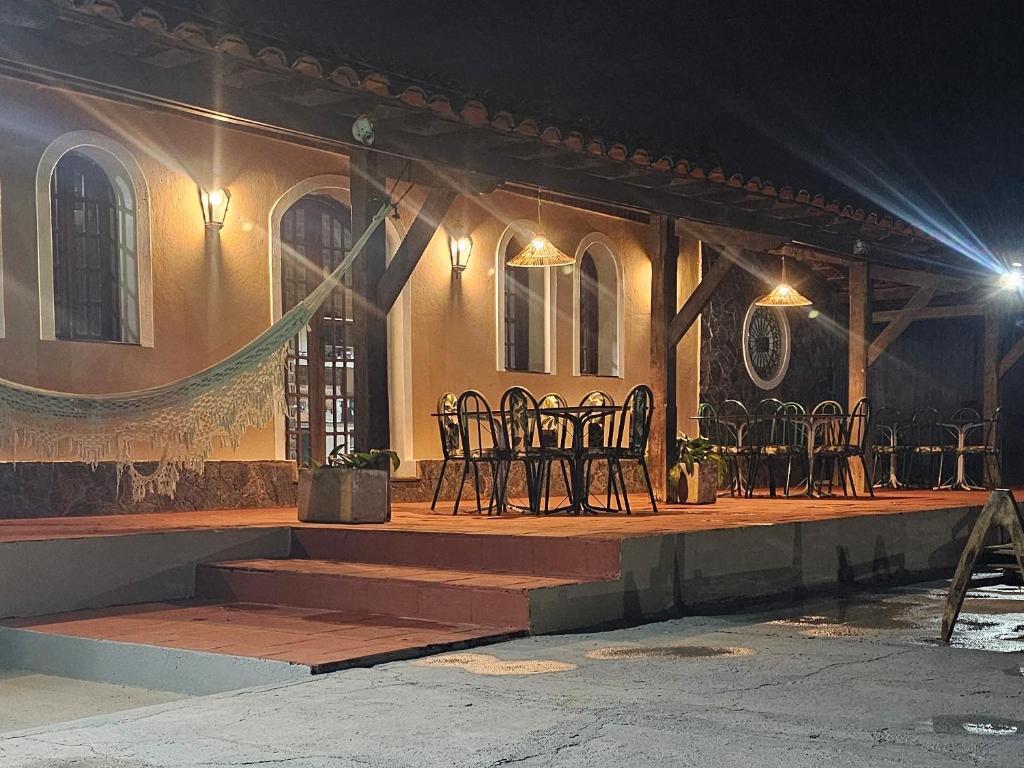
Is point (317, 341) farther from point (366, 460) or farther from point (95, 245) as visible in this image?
point (366, 460)

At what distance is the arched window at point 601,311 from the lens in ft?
35.6

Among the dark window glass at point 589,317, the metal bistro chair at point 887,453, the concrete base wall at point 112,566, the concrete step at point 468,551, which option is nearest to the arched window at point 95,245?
the concrete base wall at point 112,566

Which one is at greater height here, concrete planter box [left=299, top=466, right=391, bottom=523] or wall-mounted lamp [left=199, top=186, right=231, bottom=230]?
wall-mounted lamp [left=199, top=186, right=231, bottom=230]

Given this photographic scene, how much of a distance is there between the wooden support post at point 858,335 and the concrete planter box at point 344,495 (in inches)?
189

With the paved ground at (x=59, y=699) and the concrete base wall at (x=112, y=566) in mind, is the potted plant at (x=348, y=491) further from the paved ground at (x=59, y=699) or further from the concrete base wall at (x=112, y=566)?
the paved ground at (x=59, y=699)

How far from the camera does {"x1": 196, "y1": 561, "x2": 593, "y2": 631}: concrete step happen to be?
470 centimetres

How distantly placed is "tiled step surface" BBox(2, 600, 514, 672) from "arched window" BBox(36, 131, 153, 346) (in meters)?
2.52

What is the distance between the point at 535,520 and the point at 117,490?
8.63 ft

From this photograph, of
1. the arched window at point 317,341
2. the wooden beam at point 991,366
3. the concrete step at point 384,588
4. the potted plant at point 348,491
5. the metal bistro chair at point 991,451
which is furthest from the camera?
the wooden beam at point 991,366

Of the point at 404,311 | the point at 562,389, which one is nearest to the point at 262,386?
the point at 404,311

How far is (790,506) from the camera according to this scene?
25.5 feet

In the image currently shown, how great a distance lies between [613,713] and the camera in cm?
320

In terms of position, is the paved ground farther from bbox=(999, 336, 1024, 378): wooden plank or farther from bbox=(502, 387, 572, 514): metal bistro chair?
bbox=(999, 336, 1024, 378): wooden plank

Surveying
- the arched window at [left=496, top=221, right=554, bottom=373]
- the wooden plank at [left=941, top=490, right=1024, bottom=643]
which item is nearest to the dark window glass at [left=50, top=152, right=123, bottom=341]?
the arched window at [left=496, top=221, right=554, bottom=373]
